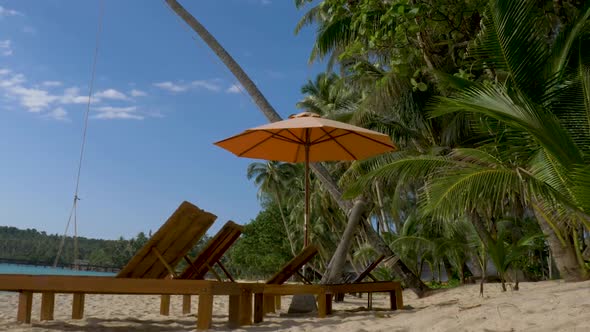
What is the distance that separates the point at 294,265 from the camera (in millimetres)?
4836

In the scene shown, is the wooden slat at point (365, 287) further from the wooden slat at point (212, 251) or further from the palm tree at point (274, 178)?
the palm tree at point (274, 178)

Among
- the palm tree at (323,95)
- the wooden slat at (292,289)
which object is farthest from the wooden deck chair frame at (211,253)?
the palm tree at (323,95)

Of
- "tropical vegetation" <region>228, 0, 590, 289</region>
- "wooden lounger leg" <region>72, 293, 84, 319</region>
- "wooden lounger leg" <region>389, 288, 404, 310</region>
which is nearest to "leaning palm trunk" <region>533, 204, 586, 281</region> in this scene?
"tropical vegetation" <region>228, 0, 590, 289</region>

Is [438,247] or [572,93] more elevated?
[572,93]

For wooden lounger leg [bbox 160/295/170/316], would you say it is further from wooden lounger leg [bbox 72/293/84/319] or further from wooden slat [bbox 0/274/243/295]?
wooden slat [bbox 0/274/243/295]

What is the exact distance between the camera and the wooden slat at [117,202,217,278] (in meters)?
3.79

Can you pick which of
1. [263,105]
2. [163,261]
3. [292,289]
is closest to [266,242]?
[263,105]

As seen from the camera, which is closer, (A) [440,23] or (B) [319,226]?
(A) [440,23]

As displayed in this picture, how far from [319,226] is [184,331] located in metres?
25.6

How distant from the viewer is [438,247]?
42.1 ft

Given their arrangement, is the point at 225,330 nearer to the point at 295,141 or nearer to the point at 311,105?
the point at 295,141

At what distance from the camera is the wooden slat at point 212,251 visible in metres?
4.15

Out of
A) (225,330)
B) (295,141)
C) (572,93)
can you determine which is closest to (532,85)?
(572,93)

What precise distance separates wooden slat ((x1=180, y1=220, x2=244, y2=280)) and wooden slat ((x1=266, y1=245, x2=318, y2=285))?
2.06 feet
